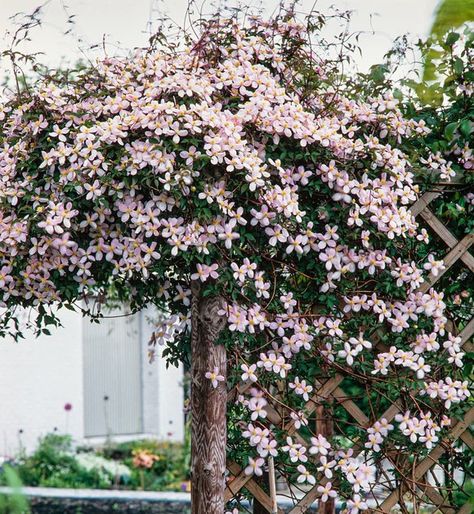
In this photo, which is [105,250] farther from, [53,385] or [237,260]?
[53,385]

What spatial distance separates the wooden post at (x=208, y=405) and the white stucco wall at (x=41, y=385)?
642 cm

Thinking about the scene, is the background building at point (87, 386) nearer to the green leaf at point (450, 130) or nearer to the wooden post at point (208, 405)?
the wooden post at point (208, 405)

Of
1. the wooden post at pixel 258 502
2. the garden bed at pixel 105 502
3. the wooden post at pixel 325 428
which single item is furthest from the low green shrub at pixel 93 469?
the wooden post at pixel 258 502

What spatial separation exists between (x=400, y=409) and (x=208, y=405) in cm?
70

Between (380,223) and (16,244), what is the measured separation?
121 centimetres

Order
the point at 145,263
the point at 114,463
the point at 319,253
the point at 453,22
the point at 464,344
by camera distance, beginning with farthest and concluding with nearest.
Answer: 1. the point at 114,463
2. the point at 464,344
3. the point at 319,253
4. the point at 145,263
5. the point at 453,22

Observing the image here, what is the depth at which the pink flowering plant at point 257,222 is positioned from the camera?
2670 millimetres

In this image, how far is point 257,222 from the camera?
107 inches

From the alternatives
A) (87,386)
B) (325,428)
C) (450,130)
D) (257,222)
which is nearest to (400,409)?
(325,428)

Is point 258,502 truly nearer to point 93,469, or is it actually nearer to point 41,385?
point 93,469

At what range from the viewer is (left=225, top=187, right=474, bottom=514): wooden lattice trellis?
2936 mm

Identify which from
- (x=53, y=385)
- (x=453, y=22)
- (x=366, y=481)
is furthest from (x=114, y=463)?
(x=453, y=22)

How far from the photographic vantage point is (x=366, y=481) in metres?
2.92

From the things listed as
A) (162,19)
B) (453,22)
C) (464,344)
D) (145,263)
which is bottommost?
(464,344)
